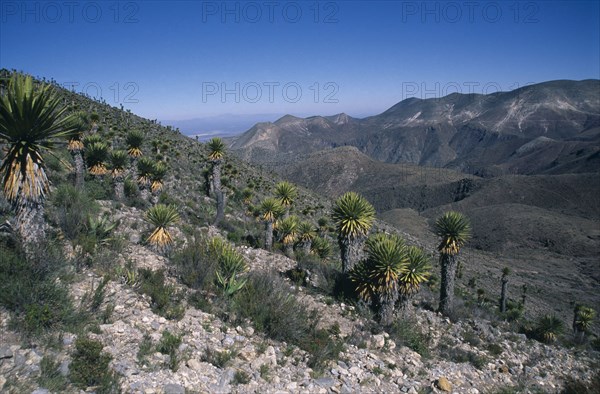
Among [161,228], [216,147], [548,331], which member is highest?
[216,147]

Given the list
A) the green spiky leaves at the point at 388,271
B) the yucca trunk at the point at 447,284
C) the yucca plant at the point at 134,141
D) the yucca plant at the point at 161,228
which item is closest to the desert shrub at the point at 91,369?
the yucca plant at the point at 161,228

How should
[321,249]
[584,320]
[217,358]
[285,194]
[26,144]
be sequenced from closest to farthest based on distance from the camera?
Answer: [217,358] < [26,144] < [321,249] < [285,194] < [584,320]

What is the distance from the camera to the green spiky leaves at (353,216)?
13797 millimetres

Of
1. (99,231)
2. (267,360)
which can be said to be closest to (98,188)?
(99,231)

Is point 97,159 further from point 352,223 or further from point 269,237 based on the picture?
point 352,223

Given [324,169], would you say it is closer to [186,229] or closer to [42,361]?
[186,229]

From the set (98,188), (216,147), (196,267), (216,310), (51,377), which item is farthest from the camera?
(216,147)

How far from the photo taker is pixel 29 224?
8.06m

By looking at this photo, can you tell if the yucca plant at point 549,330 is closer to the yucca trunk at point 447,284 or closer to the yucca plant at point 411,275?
the yucca trunk at point 447,284

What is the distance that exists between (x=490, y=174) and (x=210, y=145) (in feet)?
614

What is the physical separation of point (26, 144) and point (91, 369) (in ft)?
18.6

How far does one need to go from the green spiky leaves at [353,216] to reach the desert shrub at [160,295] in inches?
292

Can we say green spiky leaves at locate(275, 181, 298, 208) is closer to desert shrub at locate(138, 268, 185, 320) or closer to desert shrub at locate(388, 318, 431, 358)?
desert shrub at locate(388, 318, 431, 358)

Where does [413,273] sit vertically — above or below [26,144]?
below
